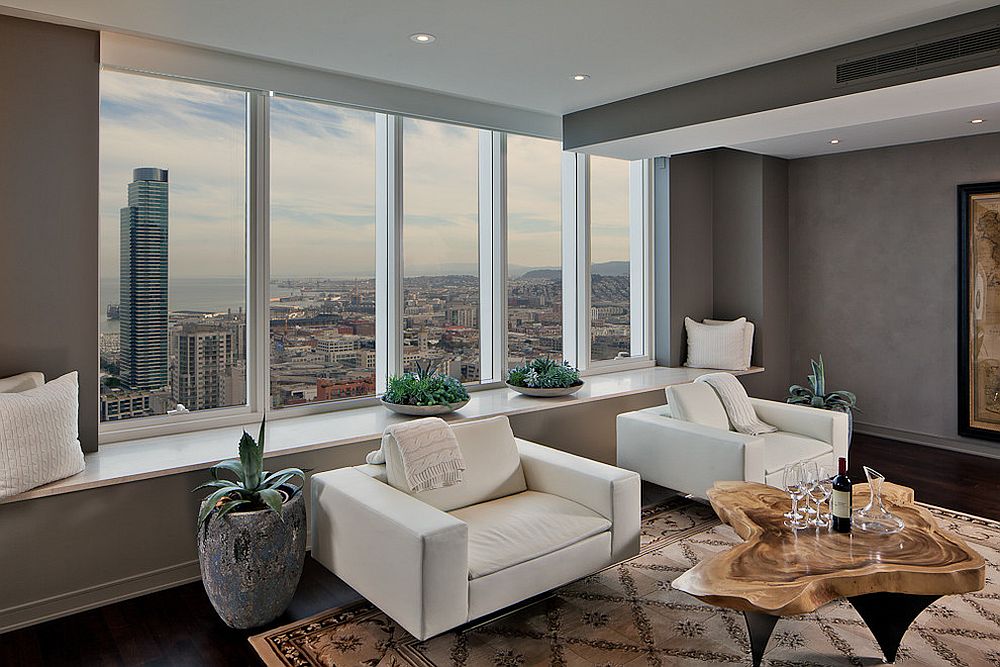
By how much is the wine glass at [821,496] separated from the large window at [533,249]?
9.23ft

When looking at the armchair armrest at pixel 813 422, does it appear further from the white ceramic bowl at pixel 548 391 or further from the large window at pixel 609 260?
the large window at pixel 609 260

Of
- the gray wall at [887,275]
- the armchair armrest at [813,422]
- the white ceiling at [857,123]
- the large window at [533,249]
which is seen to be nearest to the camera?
the white ceiling at [857,123]

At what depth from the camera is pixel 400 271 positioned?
4.66 metres

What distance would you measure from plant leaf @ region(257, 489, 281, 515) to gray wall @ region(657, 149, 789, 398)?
4272mm

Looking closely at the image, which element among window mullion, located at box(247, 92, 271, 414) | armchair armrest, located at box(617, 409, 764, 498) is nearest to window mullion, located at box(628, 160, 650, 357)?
armchair armrest, located at box(617, 409, 764, 498)

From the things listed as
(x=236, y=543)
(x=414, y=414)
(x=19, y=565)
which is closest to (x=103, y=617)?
(x=19, y=565)

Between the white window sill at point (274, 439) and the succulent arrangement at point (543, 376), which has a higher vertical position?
the succulent arrangement at point (543, 376)

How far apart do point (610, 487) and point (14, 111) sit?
10.4 feet

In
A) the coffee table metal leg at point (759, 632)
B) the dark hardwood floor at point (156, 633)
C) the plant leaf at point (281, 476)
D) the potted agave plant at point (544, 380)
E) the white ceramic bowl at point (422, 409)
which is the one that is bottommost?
the dark hardwood floor at point (156, 633)

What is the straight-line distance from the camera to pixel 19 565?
2.83 metres

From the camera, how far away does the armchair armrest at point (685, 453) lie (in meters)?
3.79

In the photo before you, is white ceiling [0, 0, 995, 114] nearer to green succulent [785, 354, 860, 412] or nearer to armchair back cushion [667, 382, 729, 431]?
armchair back cushion [667, 382, 729, 431]

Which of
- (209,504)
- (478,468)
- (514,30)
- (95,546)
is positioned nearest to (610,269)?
(514,30)

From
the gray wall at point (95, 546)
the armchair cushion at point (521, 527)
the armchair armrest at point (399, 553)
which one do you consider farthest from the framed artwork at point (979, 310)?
the gray wall at point (95, 546)
